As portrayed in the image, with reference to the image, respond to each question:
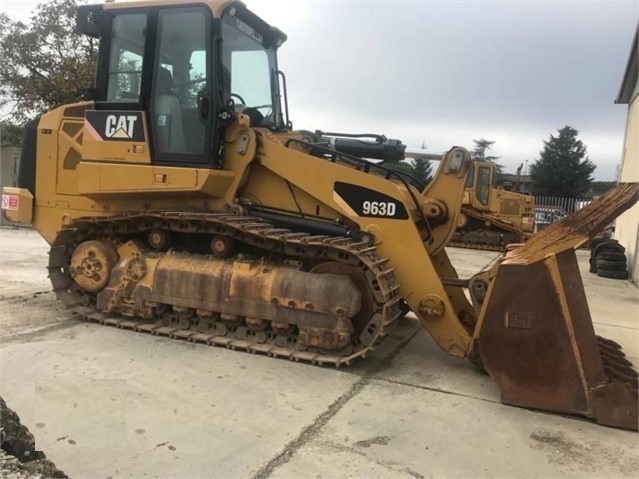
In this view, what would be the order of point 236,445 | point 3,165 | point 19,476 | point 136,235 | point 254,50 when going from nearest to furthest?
1. point 19,476
2. point 236,445
3. point 136,235
4. point 254,50
5. point 3,165

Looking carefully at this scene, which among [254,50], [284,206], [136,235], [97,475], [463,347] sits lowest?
[97,475]

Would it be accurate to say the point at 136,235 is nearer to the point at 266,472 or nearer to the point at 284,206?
the point at 284,206

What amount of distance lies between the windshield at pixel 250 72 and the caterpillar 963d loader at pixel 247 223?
0.08 feet

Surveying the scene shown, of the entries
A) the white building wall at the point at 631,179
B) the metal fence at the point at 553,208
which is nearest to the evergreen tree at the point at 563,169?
the metal fence at the point at 553,208

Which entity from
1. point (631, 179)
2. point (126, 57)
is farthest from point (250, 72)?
point (631, 179)

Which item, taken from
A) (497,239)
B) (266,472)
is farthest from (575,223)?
(497,239)

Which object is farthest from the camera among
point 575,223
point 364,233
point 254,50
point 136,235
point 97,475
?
point 254,50

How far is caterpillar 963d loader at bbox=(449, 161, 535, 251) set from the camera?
16.9 metres

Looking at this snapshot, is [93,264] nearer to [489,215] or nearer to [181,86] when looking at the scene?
[181,86]

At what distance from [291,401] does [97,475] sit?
55.4 inches

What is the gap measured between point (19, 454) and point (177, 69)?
166 inches

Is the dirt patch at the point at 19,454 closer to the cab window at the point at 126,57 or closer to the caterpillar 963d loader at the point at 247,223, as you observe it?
the caterpillar 963d loader at the point at 247,223

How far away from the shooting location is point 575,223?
4.45 meters

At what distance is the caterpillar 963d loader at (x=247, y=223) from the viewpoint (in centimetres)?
395
